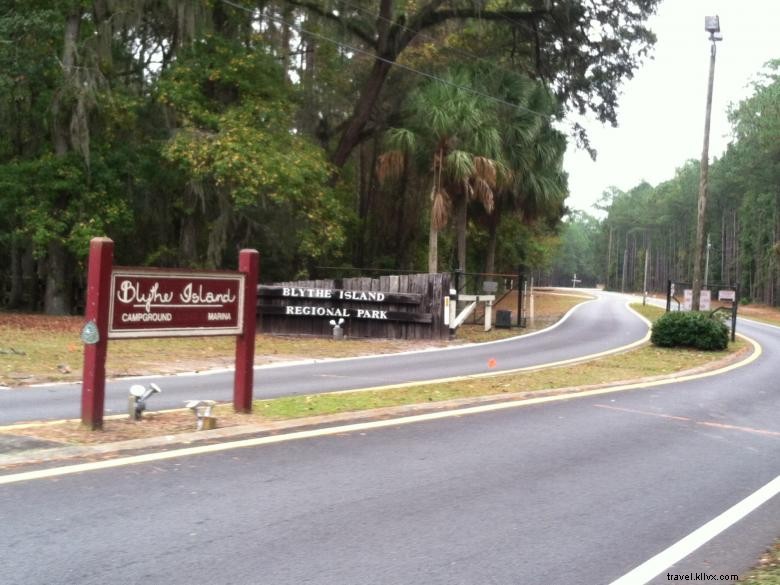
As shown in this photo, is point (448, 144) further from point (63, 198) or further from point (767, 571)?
point (767, 571)

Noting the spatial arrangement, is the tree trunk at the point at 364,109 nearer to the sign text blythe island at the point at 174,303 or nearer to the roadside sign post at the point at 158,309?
the roadside sign post at the point at 158,309

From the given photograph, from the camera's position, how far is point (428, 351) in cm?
2117

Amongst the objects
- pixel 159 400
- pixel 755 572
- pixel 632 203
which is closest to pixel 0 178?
pixel 159 400

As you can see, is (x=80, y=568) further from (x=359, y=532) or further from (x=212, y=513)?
(x=359, y=532)

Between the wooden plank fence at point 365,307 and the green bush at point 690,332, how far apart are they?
6.06 meters

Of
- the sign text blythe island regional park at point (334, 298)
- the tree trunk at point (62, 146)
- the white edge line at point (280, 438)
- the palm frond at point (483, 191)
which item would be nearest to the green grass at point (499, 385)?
the white edge line at point (280, 438)

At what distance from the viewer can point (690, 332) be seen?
22.8 meters

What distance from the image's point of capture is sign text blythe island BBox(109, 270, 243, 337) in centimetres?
783

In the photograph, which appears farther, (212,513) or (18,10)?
(18,10)

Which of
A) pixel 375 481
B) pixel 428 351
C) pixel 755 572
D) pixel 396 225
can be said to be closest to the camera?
pixel 755 572

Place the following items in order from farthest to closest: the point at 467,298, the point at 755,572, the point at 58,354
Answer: the point at 467,298, the point at 58,354, the point at 755,572

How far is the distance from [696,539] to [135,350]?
14537mm

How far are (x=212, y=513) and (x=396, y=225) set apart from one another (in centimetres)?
3328

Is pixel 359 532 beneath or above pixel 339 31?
beneath
